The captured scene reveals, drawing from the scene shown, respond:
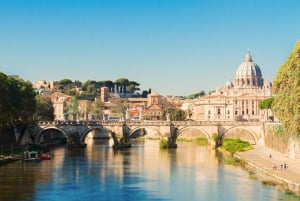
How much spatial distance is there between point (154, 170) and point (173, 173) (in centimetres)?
244

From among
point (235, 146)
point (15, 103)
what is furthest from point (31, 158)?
point (235, 146)

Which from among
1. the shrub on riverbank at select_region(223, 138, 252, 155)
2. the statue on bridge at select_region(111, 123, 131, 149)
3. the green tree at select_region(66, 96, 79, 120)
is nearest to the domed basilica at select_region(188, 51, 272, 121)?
the green tree at select_region(66, 96, 79, 120)

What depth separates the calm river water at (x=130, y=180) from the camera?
34.6 meters

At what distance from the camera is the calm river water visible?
114 feet

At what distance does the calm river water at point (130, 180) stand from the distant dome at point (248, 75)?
9032 centimetres

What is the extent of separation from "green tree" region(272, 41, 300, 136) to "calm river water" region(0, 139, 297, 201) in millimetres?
4219

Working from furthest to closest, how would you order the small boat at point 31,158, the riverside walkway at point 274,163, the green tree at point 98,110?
the green tree at point 98,110
the small boat at point 31,158
the riverside walkway at point 274,163

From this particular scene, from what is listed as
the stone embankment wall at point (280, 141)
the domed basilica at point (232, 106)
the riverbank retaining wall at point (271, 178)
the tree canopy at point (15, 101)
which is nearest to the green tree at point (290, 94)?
the riverbank retaining wall at point (271, 178)

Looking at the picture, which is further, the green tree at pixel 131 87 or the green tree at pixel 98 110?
the green tree at pixel 131 87

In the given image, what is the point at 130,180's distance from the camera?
4144 cm

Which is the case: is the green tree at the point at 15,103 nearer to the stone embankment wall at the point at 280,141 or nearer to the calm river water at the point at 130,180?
the calm river water at the point at 130,180

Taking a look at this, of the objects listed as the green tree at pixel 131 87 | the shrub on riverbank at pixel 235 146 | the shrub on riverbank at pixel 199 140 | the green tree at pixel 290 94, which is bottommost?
the shrub on riverbank at pixel 235 146

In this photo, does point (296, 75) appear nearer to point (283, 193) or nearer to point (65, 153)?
point (283, 193)

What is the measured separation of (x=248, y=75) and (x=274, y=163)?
100436 millimetres
